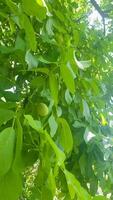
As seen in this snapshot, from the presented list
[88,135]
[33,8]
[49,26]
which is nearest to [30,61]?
[33,8]

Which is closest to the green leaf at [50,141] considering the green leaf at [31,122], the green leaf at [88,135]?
the green leaf at [31,122]

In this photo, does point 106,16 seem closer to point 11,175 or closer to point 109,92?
point 109,92

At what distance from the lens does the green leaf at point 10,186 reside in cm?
71

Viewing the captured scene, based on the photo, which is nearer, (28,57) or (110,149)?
(28,57)

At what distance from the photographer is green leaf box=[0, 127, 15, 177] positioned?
706 millimetres

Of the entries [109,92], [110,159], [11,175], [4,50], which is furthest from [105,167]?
[11,175]

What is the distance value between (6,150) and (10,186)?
6cm

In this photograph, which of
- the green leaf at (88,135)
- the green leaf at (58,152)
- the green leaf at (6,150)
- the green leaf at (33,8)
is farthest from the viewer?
the green leaf at (88,135)

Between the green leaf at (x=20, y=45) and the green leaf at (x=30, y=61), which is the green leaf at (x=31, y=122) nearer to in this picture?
the green leaf at (x=30, y=61)

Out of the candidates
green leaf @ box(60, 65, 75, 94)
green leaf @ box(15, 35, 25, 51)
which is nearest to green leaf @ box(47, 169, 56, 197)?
green leaf @ box(60, 65, 75, 94)

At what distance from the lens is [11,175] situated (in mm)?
734

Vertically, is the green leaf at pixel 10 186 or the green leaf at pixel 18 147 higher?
the green leaf at pixel 18 147

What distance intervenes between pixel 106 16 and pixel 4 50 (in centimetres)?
265

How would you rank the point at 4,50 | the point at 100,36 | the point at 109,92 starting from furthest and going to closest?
the point at 100,36 < the point at 109,92 < the point at 4,50
